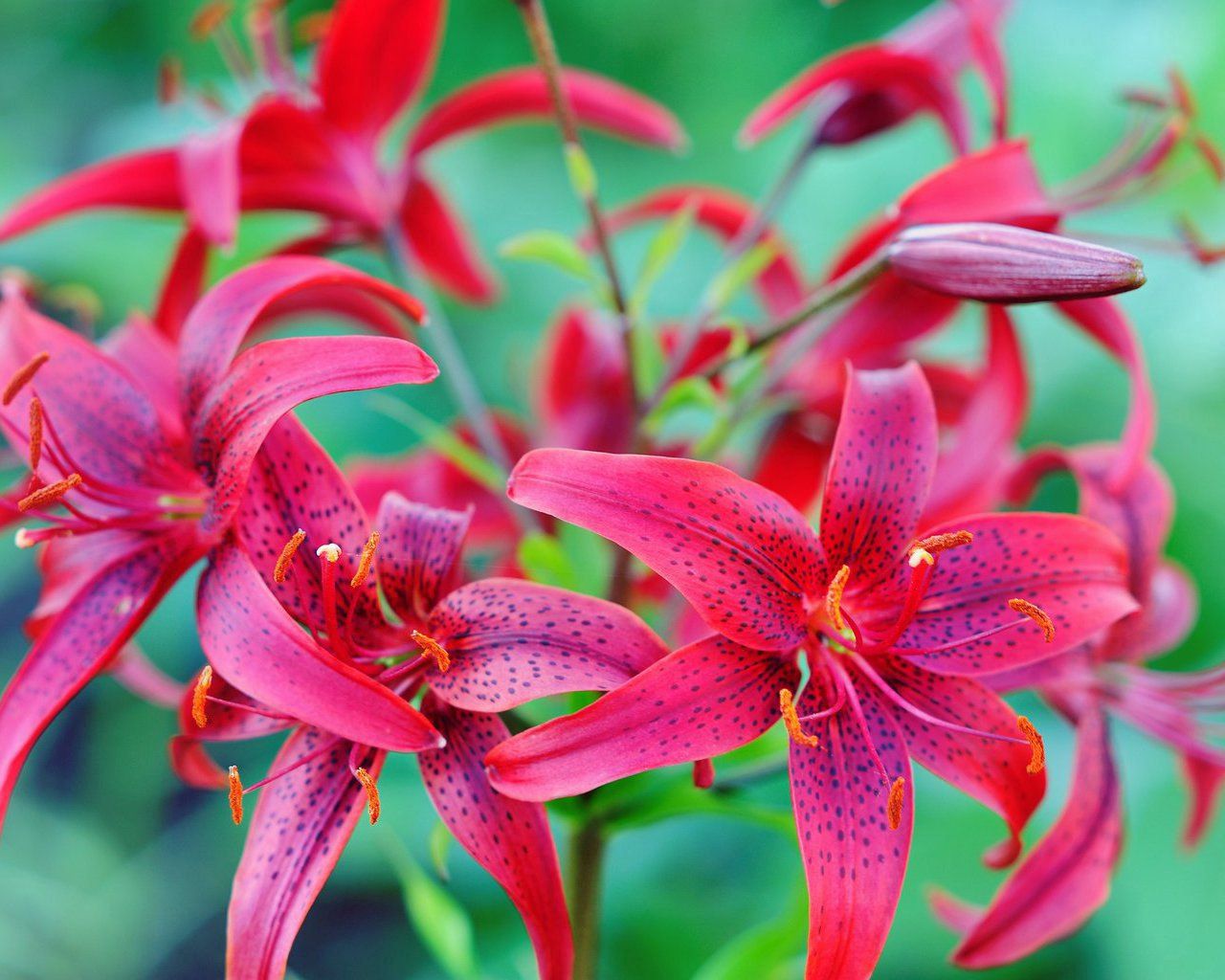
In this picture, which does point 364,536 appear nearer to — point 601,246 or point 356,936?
point 601,246

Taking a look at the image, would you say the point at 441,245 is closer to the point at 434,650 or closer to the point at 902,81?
the point at 902,81

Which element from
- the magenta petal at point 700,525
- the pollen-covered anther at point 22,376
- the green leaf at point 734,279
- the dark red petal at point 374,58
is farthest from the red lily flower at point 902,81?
the pollen-covered anther at point 22,376

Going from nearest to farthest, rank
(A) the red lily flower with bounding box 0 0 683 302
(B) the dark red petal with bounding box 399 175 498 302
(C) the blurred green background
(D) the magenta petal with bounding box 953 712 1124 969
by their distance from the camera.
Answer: (D) the magenta petal with bounding box 953 712 1124 969 < (A) the red lily flower with bounding box 0 0 683 302 < (B) the dark red petal with bounding box 399 175 498 302 < (C) the blurred green background

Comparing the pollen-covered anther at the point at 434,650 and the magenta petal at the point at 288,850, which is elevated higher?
the pollen-covered anther at the point at 434,650

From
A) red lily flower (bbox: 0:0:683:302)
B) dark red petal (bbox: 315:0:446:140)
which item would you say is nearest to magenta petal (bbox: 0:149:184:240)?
red lily flower (bbox: 0:0:683:302)

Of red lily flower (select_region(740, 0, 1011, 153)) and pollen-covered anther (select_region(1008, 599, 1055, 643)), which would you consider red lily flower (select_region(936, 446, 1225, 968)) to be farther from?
red lily flower (select_region(740, 0, 1011, 153))

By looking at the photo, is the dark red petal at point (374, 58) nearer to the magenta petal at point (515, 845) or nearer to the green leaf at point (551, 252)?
the green leaf at point (551, 252)

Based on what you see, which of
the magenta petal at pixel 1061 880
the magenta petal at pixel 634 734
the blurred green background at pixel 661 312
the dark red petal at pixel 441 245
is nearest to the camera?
the magenta petal at pixel 634 734
